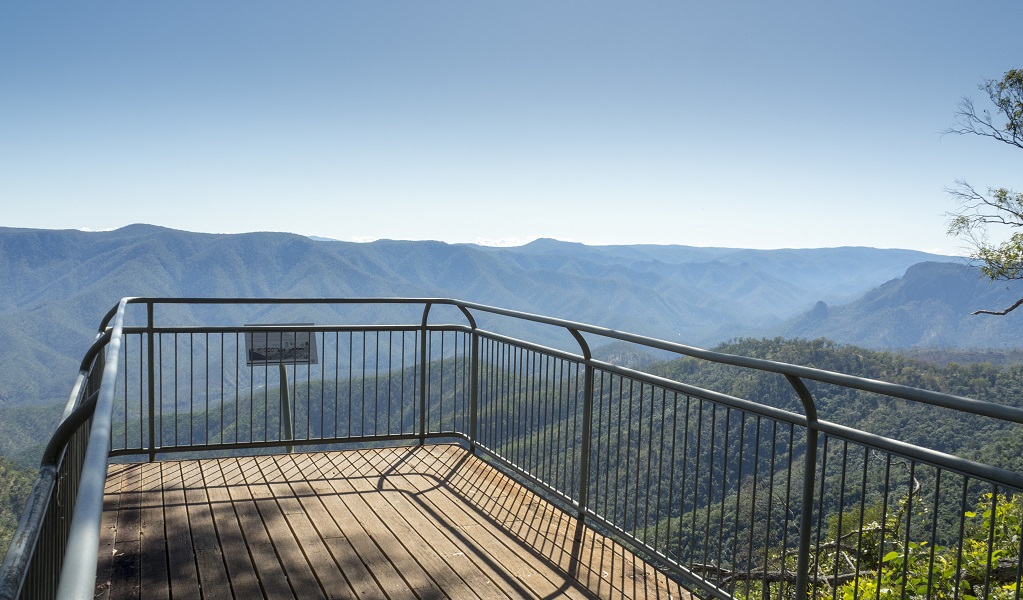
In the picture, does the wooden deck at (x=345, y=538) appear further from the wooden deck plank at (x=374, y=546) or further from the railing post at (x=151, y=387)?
the railing post at (x=151, y=387)

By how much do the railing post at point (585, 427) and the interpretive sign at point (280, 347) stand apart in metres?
2.53

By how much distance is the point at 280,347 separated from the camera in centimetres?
580

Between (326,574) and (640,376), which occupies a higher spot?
(640,376)

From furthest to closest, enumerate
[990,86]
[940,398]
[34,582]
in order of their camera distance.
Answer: [990,86] < [940,398] < [34,582]

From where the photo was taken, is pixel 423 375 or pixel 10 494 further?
pixel 10 494

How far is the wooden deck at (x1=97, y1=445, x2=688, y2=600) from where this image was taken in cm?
334

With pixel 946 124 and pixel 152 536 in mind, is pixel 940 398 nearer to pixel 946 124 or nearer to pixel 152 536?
pixel 152 536

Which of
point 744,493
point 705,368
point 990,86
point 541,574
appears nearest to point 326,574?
point 541,574

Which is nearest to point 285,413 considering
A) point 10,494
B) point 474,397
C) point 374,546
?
point 474,397

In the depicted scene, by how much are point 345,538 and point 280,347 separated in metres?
2.31

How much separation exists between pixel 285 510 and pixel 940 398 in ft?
12.1

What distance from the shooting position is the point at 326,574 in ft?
11.3

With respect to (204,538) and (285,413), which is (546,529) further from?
(285,413)

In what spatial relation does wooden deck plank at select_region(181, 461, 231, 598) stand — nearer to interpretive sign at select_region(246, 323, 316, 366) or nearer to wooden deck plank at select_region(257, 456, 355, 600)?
wooden deck plank at select_region(257, 456, 355, 600)
